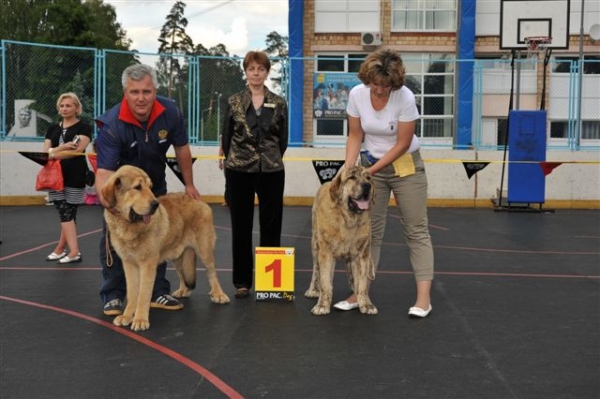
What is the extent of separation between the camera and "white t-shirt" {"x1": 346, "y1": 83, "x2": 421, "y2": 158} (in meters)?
5.42

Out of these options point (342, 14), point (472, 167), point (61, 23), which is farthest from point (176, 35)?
point (472, 167)

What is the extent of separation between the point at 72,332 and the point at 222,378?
1.63 meters

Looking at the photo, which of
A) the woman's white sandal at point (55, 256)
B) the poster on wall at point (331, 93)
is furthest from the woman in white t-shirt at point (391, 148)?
the poster on wall at point (331, 93)

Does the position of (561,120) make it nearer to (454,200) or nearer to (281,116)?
(454,200)

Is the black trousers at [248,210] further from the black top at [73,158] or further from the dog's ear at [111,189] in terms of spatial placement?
the black top at [73,158]

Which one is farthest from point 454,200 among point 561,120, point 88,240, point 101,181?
point 101,181

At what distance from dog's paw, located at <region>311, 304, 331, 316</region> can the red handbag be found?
3858 millimetres

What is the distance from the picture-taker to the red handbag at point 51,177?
798 cm

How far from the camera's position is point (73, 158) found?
8172 mm

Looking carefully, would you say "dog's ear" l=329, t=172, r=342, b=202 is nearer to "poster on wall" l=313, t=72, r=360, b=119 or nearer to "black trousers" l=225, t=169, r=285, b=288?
"black trousers" l=225, t=169, r=285, b=288

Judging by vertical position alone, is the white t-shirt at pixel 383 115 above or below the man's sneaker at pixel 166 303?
above

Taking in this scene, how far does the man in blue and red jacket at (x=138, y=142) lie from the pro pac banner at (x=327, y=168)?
602 centimetres

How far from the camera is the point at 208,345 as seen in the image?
15.8 ft

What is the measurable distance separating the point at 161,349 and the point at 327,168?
8.08 meters
